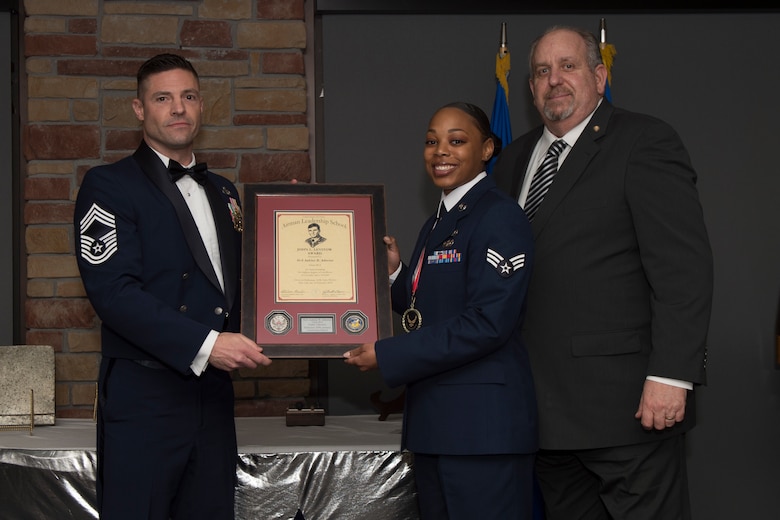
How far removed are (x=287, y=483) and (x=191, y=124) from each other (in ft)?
3.84

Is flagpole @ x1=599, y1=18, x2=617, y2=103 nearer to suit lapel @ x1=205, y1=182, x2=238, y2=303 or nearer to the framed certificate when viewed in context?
the framed certificate

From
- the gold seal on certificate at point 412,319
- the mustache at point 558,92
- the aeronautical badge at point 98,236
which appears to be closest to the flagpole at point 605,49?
the mustache at point 558,92

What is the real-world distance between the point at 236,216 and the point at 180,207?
24cm

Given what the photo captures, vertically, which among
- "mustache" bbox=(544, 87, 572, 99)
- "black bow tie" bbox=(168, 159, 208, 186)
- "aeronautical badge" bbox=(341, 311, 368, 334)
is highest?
"mustache" bbox=(544, 87, 572, 99)

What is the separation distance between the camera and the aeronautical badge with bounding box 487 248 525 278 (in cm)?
221

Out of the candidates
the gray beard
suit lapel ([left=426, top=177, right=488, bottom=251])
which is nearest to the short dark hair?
suit lapel ([left=426, top=177, right=488, bottom=251])

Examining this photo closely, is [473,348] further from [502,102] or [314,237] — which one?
[502,102]

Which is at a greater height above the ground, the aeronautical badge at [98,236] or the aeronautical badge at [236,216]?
the aeronautical badge at [236,216]

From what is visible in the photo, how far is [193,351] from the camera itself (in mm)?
2312

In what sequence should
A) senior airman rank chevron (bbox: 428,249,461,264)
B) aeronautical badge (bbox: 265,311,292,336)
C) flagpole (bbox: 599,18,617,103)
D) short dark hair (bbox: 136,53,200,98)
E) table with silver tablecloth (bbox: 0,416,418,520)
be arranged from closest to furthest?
senior airman rank chevron (bbox: 428,249,461,264), aeronautical badge (bbox: 265,311,292,336), short dark hair (bbox: 136,53,200,98), table with silver tablecloth (bbox: 0,416,418,520), flagpole (bbox: 599,18,617,103)

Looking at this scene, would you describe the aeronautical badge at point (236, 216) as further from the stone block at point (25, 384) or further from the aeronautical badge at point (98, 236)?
the stone block at point (25, 384)

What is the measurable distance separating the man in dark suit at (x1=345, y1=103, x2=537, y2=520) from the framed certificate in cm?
13

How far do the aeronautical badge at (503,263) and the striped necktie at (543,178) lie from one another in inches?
11.1

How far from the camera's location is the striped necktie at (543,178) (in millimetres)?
2490
